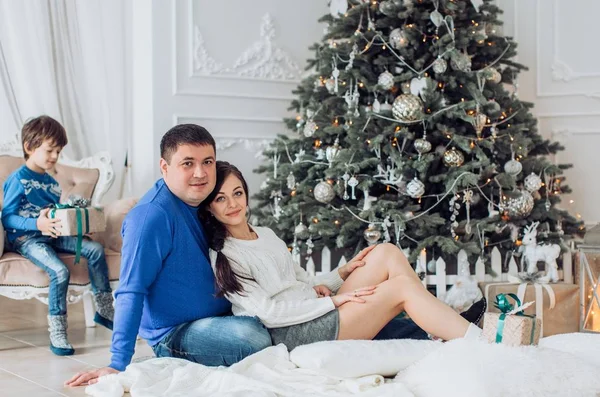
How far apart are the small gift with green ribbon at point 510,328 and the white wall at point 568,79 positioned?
9.18ft

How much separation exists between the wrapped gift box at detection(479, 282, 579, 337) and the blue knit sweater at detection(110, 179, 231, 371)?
5.61 ft

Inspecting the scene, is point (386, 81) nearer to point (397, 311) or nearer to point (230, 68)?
point (230, 68)

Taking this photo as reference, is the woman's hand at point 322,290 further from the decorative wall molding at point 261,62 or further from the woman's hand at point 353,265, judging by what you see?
the decorative wall molding at point 261,62

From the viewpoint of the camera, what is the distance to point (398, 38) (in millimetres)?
4527

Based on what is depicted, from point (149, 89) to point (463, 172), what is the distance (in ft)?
6.51

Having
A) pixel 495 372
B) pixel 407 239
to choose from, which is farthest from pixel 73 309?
pixel 495 372

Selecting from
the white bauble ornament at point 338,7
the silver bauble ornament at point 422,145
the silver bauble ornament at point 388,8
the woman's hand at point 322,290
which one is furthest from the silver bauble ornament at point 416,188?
the woman's hand at point 322,290

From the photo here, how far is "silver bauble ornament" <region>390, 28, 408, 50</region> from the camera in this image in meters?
4.52

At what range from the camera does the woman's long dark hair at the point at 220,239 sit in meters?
3.01

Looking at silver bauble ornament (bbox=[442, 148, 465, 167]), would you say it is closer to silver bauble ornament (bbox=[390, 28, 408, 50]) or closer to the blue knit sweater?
silver bauble ornament (bbox=[390, 28, 408, 50])

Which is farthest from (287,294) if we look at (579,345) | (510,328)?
(579,345)

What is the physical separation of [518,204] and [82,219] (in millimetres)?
2180

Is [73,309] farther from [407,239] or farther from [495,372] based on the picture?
[495,372]

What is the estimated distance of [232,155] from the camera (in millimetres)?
5379
